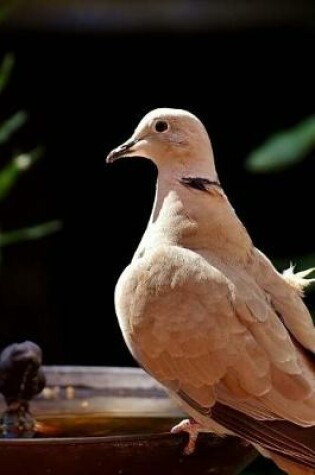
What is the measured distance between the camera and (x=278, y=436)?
170cm

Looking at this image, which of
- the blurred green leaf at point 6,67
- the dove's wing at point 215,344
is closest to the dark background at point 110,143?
the blurred green leaf at point 6,67

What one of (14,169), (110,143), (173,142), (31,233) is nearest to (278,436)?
(173,142)

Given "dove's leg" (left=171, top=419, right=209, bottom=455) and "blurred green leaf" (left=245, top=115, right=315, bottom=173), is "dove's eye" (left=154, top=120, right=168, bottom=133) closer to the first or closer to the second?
"dove's leg" (left=171, top=419, right=209, bottom=455)

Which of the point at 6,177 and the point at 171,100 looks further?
the point at 171,100

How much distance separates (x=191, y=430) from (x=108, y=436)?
0.48 ft

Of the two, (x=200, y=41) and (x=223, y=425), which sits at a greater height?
(x=200, y=41)

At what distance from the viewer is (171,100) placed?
179 inches

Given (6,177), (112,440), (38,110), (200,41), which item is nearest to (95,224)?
(38,110)

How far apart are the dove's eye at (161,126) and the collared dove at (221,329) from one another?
0.25 ft

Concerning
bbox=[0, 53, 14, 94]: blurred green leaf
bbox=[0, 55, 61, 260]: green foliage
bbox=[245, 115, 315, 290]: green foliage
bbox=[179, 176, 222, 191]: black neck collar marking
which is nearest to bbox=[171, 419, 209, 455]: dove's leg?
bbox=[179, 176, 222, 191]: black neck collar marking

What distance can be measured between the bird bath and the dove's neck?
0.27m

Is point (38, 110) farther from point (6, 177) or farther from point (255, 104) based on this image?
point (6, 177)

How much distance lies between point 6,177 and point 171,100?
1.63 metres

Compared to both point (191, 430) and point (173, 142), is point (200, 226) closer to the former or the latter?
point (173, 142)
